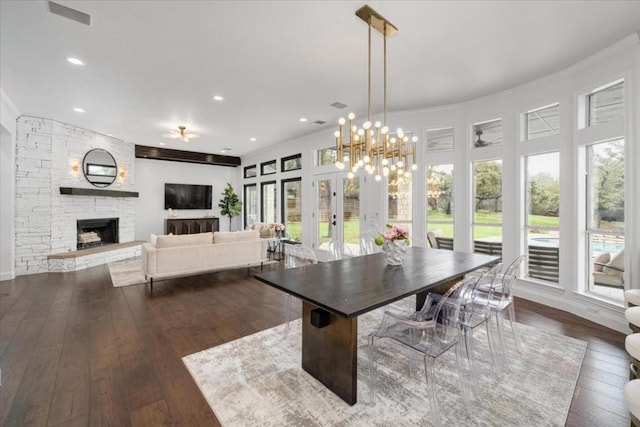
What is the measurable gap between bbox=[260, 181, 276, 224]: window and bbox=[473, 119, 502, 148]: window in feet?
18.9

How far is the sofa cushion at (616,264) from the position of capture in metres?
3.37

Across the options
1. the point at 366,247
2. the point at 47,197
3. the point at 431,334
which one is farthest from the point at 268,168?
the point at 431,334

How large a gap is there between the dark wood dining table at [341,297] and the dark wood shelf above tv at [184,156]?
785 centimetres

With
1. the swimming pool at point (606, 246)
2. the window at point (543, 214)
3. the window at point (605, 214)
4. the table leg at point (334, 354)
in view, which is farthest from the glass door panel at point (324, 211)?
the table leg at point (334, 354)

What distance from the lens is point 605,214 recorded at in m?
3.52

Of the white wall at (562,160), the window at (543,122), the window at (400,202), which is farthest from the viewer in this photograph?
the window at (400,202)

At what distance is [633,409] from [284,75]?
425cm

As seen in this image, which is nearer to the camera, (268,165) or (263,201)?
(268,165)

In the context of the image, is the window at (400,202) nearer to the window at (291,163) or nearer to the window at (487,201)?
the window at (487,201)

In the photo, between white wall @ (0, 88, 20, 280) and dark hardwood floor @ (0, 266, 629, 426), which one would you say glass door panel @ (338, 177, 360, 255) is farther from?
white wall @ (0, 88, 20, 280)

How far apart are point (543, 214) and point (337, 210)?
3824 mm

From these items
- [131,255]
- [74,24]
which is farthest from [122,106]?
[131,255]

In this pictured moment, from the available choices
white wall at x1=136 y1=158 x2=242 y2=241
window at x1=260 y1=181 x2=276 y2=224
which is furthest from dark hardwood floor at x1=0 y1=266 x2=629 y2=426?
window at x1=260 y1=181 x2=276 y2=224

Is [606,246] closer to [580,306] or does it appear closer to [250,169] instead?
[580,306]
